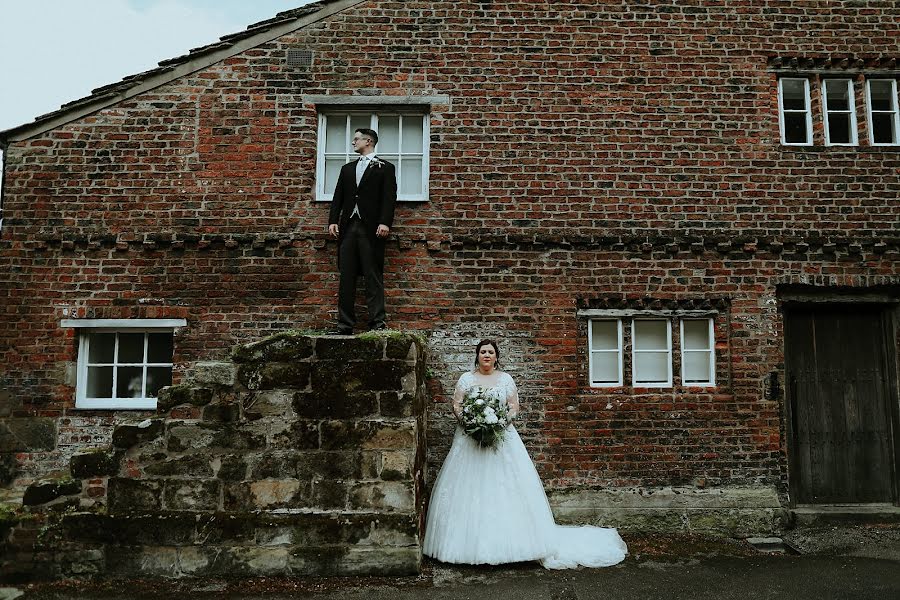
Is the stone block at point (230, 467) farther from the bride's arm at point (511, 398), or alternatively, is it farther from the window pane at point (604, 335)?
the window pane at point (604, 335)

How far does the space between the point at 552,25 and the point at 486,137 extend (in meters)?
1.65

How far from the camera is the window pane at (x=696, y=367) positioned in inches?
299

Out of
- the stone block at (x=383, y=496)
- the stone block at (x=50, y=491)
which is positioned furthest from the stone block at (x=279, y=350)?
the stone block at (x=50, y=491)

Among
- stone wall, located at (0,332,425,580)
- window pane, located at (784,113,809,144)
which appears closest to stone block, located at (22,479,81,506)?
stone wall, located at (0,332,425,580)

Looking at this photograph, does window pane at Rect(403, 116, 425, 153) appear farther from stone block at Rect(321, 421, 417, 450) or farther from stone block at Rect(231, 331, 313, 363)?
stone block at Rect(321, 421, 417, 450)

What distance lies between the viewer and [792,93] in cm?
800

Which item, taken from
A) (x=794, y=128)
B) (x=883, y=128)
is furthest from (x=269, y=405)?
(x=883, y=128)

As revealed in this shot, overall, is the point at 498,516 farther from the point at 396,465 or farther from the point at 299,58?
the point at 299,58

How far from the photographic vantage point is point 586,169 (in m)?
7.77

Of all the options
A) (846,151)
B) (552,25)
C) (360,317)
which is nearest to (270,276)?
(360,317)

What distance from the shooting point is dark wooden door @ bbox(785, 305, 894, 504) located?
7656 mm

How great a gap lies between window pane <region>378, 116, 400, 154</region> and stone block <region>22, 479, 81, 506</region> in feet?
15.8

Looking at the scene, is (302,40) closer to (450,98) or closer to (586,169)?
(450,98)

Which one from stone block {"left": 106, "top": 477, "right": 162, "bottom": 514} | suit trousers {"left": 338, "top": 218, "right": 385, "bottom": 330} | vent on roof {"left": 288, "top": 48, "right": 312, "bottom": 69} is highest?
vent on roof {"left": 288, "top": 48, "right": 312, "bottom": 69}
